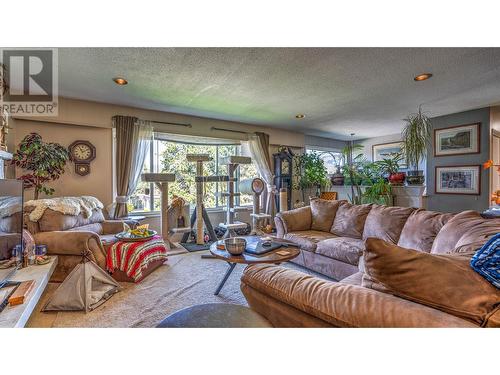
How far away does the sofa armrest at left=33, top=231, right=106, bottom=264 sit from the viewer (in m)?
2.43

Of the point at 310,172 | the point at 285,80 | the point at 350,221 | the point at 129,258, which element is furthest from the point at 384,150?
the point at 129,258

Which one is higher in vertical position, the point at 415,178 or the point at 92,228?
the point at 415,178

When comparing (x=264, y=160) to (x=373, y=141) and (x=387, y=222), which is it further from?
(x=373, y=141)

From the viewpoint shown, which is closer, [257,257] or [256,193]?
[257,257]

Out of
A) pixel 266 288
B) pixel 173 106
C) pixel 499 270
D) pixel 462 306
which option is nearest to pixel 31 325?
pixel 266 288

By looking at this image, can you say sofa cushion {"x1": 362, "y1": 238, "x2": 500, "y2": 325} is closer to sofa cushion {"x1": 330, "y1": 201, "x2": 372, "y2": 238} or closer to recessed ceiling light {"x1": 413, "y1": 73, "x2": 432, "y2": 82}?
sofa cushion {"x1": 330, "y1": 201, "x2": 372, "y2": 238}

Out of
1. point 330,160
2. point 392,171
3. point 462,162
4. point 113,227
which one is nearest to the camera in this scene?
point 113,227

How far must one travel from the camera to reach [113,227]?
10.5 feet

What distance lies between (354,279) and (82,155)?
3.97 meters

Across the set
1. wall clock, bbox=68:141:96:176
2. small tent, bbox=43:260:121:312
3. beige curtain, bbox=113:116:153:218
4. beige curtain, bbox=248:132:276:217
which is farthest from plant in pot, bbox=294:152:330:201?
small tent, bbox=43:260:121:312

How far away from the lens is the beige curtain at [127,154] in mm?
3693

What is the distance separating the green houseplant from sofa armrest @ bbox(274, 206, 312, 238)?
3053 mm

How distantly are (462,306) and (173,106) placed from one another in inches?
157

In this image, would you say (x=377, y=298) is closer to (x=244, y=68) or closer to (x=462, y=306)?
(x=462, y=306)
